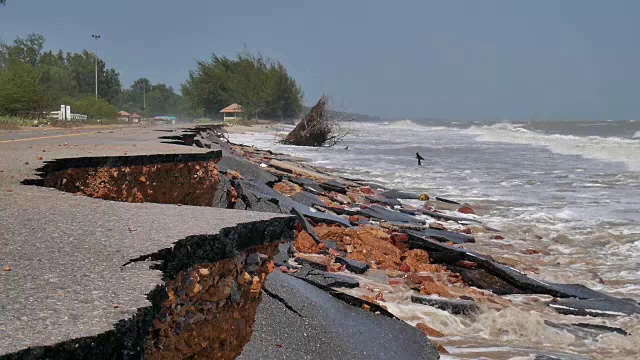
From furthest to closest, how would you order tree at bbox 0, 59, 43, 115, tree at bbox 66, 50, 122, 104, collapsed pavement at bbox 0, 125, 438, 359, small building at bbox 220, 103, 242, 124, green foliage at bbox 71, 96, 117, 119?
1. tree at bbox 66, 50, 122, 104
2. small building at bbox 220, 103, 242, 124
3. green foliage at bbox 71, 96, 117, 119
4. tree at bbox 0, 59, 43, 115
5. collapsed pavement at bbox 0, 125, 438, 359

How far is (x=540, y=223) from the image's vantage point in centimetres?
1062

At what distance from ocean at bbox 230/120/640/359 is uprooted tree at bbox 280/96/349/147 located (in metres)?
5.13

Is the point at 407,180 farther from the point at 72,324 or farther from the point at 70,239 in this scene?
the point at 72,324

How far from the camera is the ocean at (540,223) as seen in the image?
4.85m

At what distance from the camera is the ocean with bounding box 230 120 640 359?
485 cm

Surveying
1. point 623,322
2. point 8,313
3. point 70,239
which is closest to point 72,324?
point 8,313

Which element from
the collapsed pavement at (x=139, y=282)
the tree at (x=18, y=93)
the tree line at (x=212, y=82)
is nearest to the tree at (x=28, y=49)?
the tree line at (x=212, y=82)

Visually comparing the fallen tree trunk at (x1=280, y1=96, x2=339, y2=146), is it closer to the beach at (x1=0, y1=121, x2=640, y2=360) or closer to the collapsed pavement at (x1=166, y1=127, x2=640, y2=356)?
the beach at (x1=0, y1=121, x2=640, y2=360)

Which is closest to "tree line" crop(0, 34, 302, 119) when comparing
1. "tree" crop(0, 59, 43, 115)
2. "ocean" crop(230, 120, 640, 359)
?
"tree" crop(0, 59, 43, 115)

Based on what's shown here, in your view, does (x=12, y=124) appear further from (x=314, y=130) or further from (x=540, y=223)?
(x=540, y=223)

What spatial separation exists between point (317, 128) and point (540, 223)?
22.1m

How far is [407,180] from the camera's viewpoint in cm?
1738

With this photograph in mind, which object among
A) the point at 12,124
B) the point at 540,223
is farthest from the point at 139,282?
the point at 12,124

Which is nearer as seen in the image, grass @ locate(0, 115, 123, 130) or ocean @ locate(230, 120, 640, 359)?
ocean @ locate(230, 120, 640, 359)
